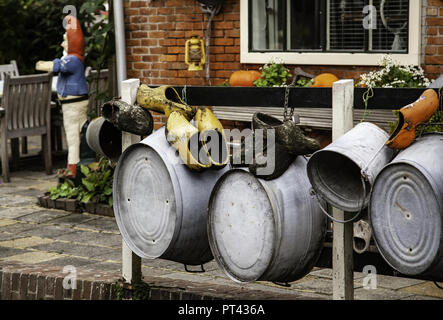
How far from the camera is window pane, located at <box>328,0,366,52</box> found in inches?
304

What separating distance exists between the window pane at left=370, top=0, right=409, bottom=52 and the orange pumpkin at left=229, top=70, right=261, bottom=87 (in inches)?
47.2

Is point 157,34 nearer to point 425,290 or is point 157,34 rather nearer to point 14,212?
point 14,212

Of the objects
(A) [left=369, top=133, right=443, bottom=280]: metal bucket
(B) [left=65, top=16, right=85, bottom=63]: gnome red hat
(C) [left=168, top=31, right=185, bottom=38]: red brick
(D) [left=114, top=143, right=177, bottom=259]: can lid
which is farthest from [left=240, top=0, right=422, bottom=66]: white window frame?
(A) [left=369, top=133, right=443, bottom=280]: metal bucket

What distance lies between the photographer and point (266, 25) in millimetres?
8391

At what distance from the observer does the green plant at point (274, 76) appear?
8078 millimetres

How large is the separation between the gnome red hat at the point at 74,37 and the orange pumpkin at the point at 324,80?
2636 millimetres

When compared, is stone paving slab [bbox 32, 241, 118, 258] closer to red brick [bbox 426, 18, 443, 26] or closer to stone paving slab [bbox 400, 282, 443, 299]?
stone paving slab [bbox 400, 282, 443, 299]

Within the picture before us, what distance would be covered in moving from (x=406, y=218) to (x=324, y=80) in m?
4.26

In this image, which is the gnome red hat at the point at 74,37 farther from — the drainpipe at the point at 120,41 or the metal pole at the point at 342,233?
the metal pole at the point at 342,233

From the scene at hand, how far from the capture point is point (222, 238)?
13.4 feet

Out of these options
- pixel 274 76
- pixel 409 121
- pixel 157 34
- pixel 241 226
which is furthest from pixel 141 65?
pixel 409 121

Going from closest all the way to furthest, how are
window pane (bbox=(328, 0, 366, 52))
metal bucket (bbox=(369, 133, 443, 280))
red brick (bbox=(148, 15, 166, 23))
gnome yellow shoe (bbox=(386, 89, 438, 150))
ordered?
1. metal bucket (bbox=(369, 133, 443, 280))
2. gnome yellow shoe (bbox=(386, 89, 438, 150))
3. window pane (bbox=(328, 0, 366, 52))
4. red brick (bbox=(148, 15, 166, 23))

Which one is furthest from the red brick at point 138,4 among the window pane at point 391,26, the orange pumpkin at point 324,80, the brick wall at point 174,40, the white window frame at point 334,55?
the window pane at point 391,26
